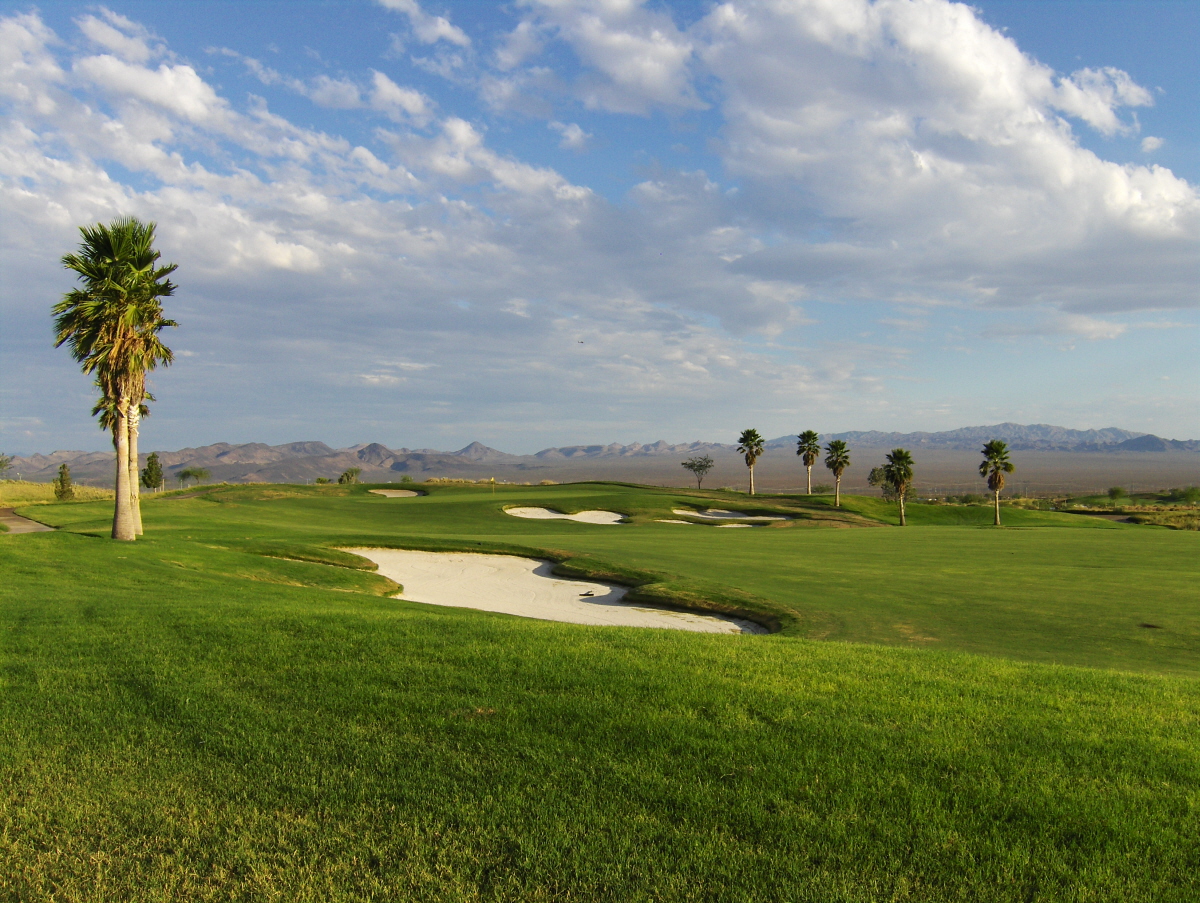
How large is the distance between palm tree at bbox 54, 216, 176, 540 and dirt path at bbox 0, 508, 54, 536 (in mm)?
6198

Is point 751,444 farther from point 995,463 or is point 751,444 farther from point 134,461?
point 134,461

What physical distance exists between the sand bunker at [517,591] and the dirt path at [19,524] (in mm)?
12623

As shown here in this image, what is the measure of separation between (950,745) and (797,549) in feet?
80.8

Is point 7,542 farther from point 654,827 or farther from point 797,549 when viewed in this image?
point 797,549

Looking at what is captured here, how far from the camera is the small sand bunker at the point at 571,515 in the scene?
46219 millimetres

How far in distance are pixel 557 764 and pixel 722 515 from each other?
154 feet

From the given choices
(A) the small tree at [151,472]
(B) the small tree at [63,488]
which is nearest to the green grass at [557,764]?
(B) the small tree at [63,488]

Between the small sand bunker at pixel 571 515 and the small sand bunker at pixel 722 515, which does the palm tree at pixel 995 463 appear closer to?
the small sand bunker at pixel 722 515

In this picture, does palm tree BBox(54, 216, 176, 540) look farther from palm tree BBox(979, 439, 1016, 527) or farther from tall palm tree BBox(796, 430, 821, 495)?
tall palm tree BBox(796, 430, 821, 495)

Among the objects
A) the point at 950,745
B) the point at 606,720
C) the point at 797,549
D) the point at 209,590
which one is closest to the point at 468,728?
the point at 606,720

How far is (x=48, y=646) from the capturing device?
8.88 meters

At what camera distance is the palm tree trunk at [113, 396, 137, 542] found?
22.0 meters

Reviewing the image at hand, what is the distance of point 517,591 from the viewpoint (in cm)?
2164

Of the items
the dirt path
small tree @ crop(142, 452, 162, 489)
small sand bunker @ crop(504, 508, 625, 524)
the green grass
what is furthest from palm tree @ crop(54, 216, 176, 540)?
small tree @ crop(142, 452, 162, 489)
